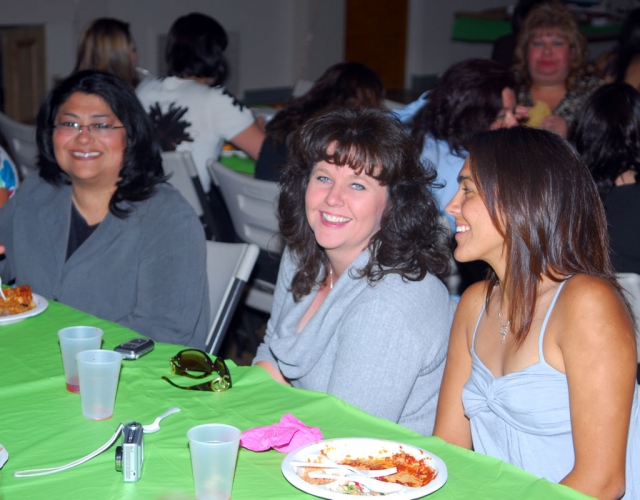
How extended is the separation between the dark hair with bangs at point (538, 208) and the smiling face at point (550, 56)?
294 centimetres

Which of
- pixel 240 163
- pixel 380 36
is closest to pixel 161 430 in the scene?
pixel 240 163

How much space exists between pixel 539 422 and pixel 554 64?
316 cm

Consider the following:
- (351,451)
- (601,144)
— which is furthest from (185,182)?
(351,451)

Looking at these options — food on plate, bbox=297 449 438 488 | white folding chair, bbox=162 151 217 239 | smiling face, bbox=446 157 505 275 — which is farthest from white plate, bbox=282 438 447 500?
white folding chair, bbox=162 151 217 239

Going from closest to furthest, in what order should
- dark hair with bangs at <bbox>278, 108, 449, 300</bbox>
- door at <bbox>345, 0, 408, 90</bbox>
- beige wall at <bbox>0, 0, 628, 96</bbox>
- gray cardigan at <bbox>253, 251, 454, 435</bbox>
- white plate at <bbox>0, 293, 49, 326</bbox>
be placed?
gray cardigan at <bbox>253, 251, 454, 435</bbox> < dark hair with bangs at <bbox>278, 108, 449, 300</bbox> < white plate at <bbox>0, 293, 49, 326</bbox> < beige wall at <bbox>0, 0, 628, 96</bbox> < door at <bbox>345, 0, 408, 90</bbox>

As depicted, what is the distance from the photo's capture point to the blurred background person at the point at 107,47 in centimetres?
426

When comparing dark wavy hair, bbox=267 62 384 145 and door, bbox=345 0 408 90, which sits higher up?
door, bbox=345 0 408 90

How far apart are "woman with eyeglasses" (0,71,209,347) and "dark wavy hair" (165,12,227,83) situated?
1.71 m

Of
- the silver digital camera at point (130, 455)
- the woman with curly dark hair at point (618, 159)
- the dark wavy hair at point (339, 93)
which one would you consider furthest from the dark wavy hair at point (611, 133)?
the silver digital camera at point (130, 455)

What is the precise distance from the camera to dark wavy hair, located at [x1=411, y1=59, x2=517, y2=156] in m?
3.14

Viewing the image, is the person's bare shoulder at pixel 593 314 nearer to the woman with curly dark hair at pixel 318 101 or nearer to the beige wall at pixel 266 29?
the woman with curly dark hair at pixel 318 101

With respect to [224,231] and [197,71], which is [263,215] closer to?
[224,231]

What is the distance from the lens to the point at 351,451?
135 centimetres

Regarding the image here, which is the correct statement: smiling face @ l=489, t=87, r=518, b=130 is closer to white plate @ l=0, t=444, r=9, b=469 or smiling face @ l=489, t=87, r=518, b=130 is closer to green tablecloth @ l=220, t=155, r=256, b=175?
green tablecloth @ l=220, t=155, r=256, b=175
